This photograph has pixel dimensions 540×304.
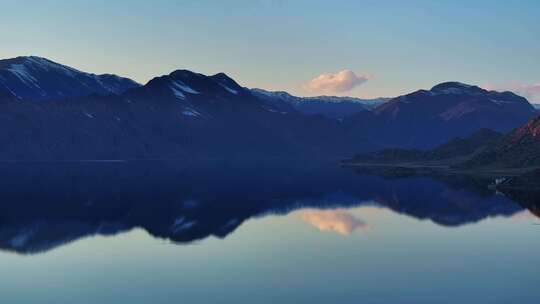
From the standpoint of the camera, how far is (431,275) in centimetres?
5881

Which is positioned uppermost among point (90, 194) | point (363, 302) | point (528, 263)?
point (90, 194)

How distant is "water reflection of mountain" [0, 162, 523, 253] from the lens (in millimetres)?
93688

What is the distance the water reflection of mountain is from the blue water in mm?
410

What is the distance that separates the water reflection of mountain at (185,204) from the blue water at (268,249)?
41 cm

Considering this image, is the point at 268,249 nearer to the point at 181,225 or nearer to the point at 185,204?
the point at 181,225

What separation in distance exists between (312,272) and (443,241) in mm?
27675

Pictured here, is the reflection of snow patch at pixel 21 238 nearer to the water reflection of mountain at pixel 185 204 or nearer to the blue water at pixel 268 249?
the water reflection of mountain at pixel 185 204

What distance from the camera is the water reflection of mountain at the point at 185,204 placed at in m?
93.7

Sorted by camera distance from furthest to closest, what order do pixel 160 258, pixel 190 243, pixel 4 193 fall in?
pixel 4 193 < pixel 190 243 < pixel 160 258

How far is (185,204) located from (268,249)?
5761 cm

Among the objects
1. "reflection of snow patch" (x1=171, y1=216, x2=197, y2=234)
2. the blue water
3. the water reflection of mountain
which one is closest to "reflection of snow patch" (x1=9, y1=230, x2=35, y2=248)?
the water reflection of mountain


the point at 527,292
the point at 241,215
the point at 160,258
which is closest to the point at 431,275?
the point at 527,292

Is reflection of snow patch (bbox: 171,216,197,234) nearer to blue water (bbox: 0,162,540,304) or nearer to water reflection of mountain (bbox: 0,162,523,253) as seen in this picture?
water reflection of mountain (bbox: 0,162,523,253)

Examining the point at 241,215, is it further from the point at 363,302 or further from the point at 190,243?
the point at 363,302
